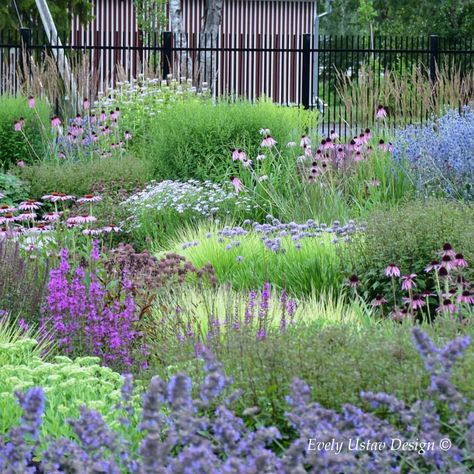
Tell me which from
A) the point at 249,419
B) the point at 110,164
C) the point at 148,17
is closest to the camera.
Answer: the point at 249,419

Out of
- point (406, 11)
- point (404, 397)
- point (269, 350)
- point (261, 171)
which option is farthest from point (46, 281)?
point (406, 11)

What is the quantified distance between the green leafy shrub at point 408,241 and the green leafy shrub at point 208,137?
398cm

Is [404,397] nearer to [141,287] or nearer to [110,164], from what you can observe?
Answer: [141,287]

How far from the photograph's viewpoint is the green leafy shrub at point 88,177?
10.5 m

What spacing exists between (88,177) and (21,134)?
78.6 inches

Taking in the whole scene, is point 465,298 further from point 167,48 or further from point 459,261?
point 167,48

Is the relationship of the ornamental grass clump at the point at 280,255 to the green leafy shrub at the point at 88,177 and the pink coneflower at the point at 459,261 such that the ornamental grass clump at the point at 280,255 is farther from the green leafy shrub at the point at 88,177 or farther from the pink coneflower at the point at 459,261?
the green leafy shrub at the point at 88,177

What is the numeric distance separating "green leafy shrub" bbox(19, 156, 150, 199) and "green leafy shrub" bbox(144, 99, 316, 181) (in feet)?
1.00

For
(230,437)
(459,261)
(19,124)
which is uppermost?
(19,124)

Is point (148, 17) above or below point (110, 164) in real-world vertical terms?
above

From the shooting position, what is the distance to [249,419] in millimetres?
3594

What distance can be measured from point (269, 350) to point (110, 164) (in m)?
7.46

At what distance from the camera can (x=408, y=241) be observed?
21.5 feet

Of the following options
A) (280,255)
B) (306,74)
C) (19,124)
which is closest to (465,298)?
(280,255)
